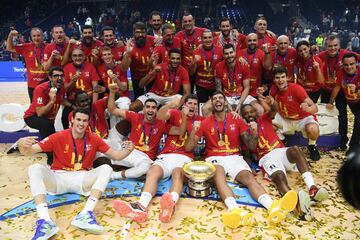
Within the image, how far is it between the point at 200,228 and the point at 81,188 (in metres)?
1.47

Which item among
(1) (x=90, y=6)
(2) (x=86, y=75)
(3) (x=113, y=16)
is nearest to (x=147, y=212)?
(2) (x=86, y=75)

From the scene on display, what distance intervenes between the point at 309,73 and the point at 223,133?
2.26m

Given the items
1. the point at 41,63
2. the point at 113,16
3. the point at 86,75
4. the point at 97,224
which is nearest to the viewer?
the point at 97,224

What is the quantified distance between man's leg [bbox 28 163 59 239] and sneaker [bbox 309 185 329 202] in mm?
2811

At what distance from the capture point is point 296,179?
5.04 m

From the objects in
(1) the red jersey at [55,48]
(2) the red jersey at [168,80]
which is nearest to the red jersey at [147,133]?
(2) the red jersey at [168,80]

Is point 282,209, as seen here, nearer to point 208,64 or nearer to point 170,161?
point 170,161

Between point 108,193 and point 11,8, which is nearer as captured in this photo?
point 108,193

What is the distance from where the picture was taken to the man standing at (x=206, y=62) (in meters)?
6.12

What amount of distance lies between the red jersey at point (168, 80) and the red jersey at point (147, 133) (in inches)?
47.0

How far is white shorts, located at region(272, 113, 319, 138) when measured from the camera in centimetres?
568

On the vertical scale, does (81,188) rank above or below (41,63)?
below

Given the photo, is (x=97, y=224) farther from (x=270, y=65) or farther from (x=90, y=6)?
(x=90, y=6)

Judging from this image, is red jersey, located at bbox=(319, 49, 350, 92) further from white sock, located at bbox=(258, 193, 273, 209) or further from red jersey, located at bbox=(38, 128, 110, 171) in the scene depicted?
red jersey, located at bbox=(38, 128, 110, 171)
